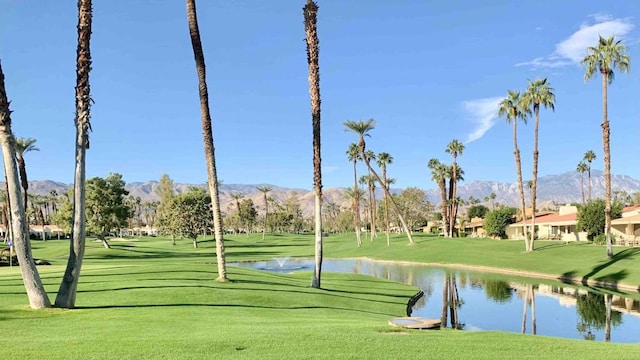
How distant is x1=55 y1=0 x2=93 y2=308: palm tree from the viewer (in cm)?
1481

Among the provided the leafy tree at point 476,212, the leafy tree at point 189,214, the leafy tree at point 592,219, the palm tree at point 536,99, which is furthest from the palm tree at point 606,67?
the leafy tree at point 476,212

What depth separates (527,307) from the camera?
27219 mm

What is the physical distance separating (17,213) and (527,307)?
25.0 meters

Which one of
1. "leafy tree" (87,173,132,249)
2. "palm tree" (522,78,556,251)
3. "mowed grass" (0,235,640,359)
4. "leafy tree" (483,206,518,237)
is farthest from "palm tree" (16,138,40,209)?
"leafy tree" (483,206,518,237)

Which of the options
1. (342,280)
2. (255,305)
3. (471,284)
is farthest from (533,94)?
(255,305)

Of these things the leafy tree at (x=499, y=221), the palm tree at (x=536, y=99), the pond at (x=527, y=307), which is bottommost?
the pond at (x=527, y=307)

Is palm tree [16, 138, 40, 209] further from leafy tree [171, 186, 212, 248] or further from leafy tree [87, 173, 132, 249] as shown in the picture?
leafy tree [171, 186, 212, 248]

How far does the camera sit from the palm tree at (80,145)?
14.8 metres

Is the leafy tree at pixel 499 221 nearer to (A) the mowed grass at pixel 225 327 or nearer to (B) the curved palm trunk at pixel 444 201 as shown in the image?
(B) the curved palm trunk at pixel 444 201

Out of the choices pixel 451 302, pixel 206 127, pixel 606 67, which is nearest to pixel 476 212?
pixel 606 67

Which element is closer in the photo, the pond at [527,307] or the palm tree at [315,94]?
the pond at [527,307]

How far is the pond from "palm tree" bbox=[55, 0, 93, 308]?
51.6 feet

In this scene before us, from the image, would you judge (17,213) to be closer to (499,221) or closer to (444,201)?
(444,201)

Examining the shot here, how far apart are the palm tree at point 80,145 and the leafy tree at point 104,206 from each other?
148ft
